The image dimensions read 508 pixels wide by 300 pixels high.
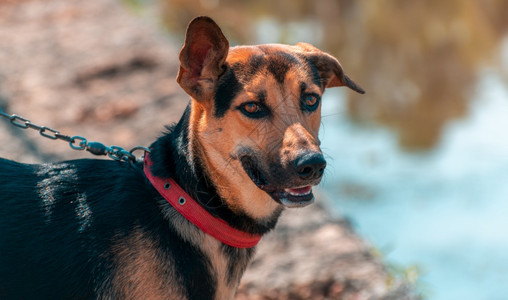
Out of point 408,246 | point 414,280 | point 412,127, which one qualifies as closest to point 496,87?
point 412,127

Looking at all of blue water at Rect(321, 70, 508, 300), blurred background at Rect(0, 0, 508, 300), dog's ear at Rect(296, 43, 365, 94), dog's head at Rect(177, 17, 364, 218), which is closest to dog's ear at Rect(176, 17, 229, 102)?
dog's head at Rect(177, 17, 364, 218)

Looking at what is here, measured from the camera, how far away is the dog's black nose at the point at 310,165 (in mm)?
3182

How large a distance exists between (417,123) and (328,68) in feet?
22.7

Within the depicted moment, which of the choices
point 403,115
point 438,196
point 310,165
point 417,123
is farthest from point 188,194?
point 403,115

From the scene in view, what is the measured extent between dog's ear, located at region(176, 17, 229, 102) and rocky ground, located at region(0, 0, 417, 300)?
7.15ft

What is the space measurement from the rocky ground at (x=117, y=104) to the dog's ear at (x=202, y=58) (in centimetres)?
218

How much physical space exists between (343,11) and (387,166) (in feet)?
24.9

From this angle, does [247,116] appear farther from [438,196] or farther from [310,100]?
[438,196]

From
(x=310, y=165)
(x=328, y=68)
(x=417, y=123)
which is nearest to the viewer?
(x=310, y=165)

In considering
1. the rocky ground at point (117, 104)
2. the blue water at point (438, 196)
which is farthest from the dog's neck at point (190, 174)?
the blue water at point (438, 196)

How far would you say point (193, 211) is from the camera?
3365 mm

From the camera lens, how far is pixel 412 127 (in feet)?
33.9

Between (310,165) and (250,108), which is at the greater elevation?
(250,108)

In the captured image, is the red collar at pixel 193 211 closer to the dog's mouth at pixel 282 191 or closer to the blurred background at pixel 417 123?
the dog's mouth at pixel 282 191
